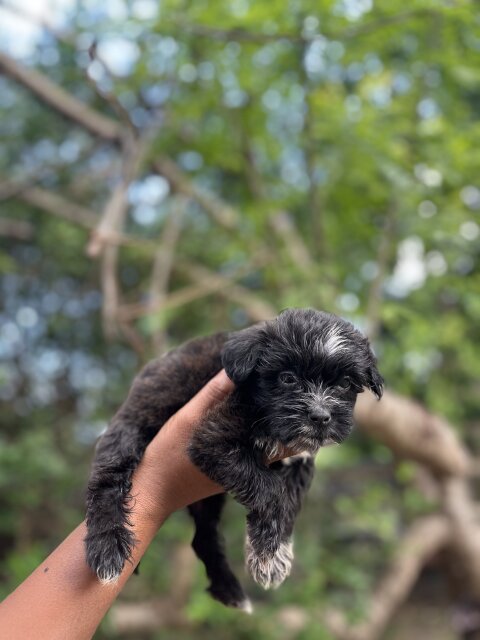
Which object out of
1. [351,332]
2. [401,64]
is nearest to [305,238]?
[401,64]

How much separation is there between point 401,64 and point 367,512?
431 centimetres

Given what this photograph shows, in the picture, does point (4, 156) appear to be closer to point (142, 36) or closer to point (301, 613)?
point (142, 36)

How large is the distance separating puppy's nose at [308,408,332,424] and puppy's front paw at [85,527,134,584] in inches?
28.9

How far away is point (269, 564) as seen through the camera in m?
2.12

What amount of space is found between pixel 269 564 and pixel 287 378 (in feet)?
1.98

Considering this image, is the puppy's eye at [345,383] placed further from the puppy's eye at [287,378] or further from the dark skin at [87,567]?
the dark skin at [87,567]

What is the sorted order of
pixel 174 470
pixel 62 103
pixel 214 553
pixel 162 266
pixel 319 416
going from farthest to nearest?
pixel 62 103
pixel 162 266
pixel 214 553
pixel 174 470
pixel 319 416

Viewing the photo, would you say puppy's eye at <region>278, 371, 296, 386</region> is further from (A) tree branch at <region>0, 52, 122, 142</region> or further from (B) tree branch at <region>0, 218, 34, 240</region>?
(B) tree branch at <region>0, 218, 34, 240</region>

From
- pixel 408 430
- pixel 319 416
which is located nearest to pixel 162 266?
pixel 408 430

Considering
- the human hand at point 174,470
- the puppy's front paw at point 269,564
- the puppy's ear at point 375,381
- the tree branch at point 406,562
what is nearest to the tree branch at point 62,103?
the human hand at point 174,470

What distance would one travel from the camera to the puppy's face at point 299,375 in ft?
6.50

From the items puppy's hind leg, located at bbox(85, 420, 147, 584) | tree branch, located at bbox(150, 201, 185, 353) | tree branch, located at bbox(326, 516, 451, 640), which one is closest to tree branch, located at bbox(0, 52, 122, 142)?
tree branch, located at bbox(150, 201, 185, 353)

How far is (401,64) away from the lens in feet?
18.3

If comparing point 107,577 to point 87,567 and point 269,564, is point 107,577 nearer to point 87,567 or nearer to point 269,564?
point 87,567
